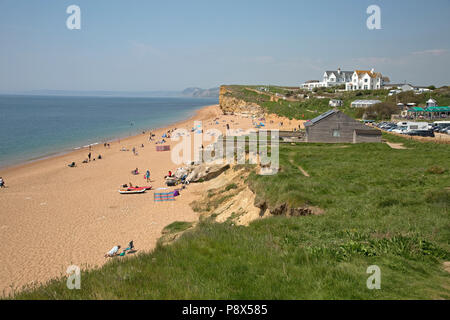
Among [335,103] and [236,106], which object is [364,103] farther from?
[236,106]

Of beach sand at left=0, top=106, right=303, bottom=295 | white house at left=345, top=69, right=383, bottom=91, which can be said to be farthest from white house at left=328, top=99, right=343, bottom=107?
beach sand at left=0, top=106, right=303, bottom=295

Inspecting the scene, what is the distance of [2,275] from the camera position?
47.2ft

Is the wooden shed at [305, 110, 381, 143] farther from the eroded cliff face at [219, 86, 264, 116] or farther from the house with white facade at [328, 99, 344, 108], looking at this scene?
the eroded cliff face at [219, 86, 264, 116]

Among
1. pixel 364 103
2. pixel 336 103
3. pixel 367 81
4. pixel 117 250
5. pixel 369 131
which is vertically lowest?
pixel 117 250

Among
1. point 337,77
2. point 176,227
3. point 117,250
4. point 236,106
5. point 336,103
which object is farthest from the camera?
point 337,77

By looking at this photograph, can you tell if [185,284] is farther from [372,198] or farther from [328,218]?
[372,198]

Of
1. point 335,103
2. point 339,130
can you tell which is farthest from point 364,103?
point 339,130

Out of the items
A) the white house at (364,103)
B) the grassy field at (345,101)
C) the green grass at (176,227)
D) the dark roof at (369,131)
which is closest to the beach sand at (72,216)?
the green grass at (176,227)

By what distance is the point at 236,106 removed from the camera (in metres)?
105

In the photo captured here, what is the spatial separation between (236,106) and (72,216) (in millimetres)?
86954

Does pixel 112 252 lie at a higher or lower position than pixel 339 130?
lower

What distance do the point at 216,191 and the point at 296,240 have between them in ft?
46.1

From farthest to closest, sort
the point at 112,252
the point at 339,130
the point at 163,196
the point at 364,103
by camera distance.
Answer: the point at 364,103 → the point at 339,130 → the point at 163,196 → the point at 112,252

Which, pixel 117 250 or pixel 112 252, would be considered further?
pixel 117 250
